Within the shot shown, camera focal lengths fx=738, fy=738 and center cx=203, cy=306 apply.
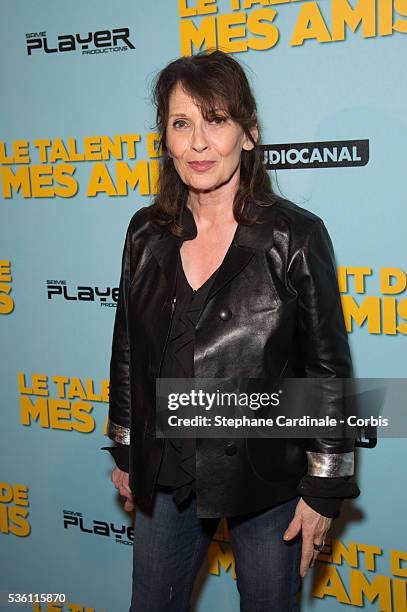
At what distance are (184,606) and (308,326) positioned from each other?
2.39 ft

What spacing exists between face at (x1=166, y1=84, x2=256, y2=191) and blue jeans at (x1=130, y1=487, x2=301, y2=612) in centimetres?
70

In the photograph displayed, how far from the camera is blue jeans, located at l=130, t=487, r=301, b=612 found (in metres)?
1.54

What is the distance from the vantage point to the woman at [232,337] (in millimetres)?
1498

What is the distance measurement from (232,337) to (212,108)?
1.54ft

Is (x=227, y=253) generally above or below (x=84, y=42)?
below

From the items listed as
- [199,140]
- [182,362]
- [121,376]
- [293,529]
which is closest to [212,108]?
[199,140]

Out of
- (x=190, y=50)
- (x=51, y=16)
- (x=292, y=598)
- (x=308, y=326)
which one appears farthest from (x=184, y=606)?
(x=51, y=16)

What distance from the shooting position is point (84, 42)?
2.17m

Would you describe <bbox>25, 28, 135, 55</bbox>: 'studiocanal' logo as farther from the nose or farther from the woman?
the nose

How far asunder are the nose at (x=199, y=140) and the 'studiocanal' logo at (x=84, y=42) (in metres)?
0.71

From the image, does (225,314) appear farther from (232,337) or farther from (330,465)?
(330,465)

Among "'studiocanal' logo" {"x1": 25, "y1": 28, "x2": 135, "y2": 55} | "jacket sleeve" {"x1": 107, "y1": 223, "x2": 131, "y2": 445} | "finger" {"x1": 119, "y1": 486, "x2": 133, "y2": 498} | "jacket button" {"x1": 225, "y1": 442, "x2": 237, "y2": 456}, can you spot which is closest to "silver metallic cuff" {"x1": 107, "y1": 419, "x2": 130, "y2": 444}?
"jacket sleeve" {"x1": 107, "y1": 223, "x2": 131, "y2": 445}

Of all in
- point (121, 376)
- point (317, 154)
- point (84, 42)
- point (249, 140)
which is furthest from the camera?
point (84, 42)

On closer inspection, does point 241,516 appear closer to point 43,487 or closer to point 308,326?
point 308,326
